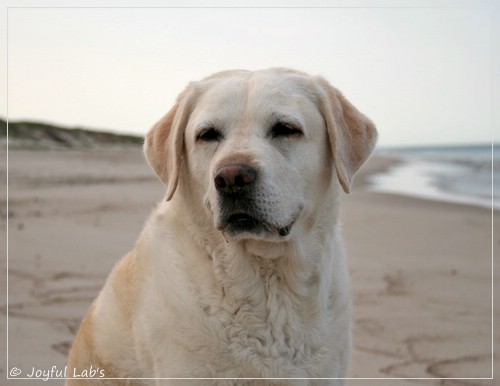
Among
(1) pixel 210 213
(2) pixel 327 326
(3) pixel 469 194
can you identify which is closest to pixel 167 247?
(1) pixel 210 213

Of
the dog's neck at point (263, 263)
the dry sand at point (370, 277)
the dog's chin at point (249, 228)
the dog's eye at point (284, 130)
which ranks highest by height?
the dog's eye at point (284, 130)

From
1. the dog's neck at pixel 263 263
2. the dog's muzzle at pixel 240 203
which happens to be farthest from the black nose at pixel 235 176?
the dog's neck at pixel 263 263

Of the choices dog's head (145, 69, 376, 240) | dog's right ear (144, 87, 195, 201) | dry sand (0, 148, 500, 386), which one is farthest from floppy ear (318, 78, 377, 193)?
dry sand (0, 148, 500, 386)

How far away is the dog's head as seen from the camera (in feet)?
9.99

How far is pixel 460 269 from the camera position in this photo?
7.43m

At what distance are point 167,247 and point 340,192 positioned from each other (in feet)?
2.87

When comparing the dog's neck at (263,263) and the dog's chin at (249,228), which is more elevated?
the dog's chin at (249,228)

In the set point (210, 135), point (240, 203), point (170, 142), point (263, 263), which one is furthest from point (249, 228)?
point (170, 142)

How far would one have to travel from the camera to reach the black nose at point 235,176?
297 centimetres

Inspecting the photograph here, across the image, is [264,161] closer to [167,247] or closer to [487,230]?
[167,247]

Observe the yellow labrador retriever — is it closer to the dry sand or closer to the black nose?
the black nose

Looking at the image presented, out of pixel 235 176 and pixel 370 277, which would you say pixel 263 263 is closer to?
pixel 235 176

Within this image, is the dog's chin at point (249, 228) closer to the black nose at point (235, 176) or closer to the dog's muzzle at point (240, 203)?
the dog's muzzle at point (240, 203)

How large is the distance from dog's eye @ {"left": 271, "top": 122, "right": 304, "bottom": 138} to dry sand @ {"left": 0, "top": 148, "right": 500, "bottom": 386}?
1983mm
